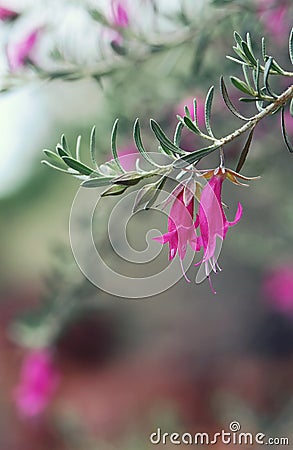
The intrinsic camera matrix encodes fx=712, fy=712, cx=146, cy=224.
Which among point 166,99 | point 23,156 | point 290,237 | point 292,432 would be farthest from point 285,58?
point 23,156

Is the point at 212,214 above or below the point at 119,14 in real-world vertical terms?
below

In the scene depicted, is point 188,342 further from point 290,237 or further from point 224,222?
point 224,222

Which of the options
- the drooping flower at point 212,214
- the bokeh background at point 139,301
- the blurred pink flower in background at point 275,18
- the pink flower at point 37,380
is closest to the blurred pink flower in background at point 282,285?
the bokeh background at point 139,301

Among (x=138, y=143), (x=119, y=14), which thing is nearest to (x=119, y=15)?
(x=119, y=14)

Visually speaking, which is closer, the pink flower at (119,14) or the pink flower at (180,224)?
the pink flower at (180,224)

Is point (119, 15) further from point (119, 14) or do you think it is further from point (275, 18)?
point (275, 18)

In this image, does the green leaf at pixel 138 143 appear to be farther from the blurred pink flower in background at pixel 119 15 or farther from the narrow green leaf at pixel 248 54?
the blurred pink flower in background at pixel 119 15
